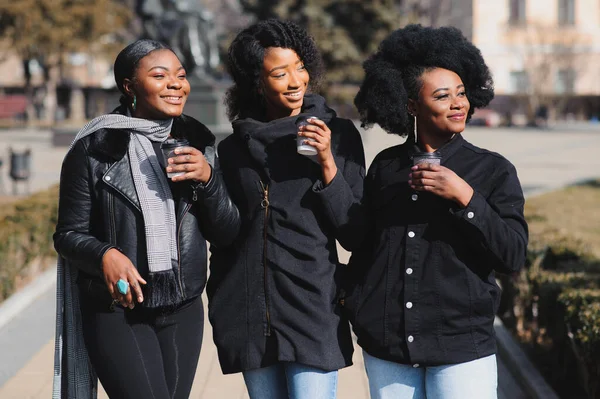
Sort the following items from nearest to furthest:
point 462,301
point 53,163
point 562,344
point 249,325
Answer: point 462,301
point 249,325
point 562,344
point 53,163

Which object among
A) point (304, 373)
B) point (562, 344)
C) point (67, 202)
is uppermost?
point (67, 202)

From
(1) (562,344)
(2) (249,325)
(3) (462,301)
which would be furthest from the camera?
(1) (562,344)

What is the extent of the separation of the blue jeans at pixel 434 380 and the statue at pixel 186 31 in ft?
58.4

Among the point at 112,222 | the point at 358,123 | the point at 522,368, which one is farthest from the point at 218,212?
the point at 358,123

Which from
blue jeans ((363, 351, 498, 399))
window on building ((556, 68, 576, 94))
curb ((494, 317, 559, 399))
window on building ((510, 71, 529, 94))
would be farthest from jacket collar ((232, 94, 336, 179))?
window on building ((556, 68, 576, 94))

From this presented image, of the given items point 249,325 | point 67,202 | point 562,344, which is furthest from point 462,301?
point 562,344

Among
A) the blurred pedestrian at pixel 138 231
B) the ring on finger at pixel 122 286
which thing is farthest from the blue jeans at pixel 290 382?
the ring on finger at pixel 122 286

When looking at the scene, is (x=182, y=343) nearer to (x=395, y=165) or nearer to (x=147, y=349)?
(x=147, y=349)

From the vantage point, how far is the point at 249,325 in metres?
3.23

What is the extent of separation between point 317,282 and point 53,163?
1926 cm

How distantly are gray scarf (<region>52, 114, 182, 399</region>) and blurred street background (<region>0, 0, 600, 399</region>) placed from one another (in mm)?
756

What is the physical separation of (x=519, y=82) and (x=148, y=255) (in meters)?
50.8

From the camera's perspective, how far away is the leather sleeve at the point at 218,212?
3145 mm

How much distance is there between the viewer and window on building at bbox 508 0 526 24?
52969 millimetres
